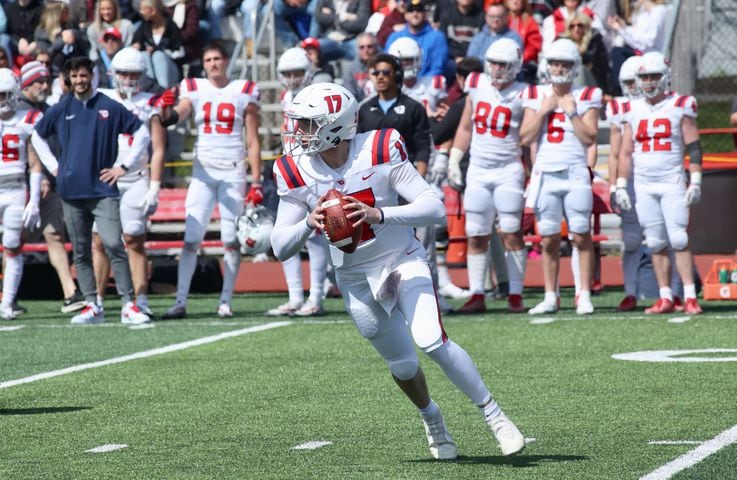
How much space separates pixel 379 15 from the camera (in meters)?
14.9

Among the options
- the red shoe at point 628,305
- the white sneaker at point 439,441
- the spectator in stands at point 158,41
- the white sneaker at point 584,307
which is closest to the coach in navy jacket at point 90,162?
the white sneaker at point 584,307

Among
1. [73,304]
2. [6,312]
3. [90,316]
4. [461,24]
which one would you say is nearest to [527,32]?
[461,24]

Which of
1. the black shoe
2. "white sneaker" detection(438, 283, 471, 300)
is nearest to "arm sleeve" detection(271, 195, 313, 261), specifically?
the black shoe

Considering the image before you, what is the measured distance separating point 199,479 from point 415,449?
3.15 ft

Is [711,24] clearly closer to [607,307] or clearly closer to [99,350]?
[607,307]

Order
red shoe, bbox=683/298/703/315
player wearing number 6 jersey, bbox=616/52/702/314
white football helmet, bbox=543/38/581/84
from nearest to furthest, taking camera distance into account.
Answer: player wearing number 6 jersey, bbox=616/52/702/314
red shoe, bbox=683/298/703/315
white football helmet, bbox=543/38/581/84

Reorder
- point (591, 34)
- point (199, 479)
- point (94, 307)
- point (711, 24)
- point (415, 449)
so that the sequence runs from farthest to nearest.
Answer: point (711, 24) → point (591, 34) → point (94, 307) → point (415, 449) → point (199, 479)

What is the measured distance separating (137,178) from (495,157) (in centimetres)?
262

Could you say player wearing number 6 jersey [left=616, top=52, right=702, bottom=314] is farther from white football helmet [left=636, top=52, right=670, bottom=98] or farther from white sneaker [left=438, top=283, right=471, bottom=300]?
white sneaker [left=438, top=283, right=471, bottom=300]

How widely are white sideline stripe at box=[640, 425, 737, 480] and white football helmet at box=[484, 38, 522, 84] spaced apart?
4.99 meters

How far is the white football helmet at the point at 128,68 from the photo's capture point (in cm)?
1055

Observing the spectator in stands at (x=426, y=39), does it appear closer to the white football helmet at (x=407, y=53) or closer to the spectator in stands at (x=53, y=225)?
the white football helmet at (x=407, y=53)

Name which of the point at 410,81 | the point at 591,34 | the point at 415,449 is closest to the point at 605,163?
the point at 591,34

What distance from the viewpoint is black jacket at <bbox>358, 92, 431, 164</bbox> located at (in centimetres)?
1009
